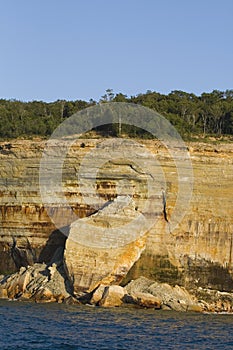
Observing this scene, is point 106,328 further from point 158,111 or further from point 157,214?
point 158,111

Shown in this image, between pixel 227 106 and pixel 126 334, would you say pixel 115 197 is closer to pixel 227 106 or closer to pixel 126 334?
pixel 126 334

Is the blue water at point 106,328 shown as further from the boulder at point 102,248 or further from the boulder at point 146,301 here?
the boulder at point 102,248

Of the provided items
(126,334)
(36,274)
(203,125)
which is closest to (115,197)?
(36,274)

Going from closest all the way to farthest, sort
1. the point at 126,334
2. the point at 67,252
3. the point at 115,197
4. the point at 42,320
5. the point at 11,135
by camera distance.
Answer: the point at 126,334 → the point at 42,320 → the point at 67,252 → the point at 115,197 → the point at 11,135

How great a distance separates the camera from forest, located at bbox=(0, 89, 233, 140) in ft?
118

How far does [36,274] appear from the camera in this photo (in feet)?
95.5

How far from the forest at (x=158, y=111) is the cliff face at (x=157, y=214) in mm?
3247

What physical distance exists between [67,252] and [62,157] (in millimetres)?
5056

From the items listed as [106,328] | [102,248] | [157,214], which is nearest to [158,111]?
[157,214]

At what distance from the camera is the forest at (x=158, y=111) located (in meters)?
35.9

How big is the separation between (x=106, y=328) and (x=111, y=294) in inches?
198

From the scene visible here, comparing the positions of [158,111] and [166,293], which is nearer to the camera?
[166,293]

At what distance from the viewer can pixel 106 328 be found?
2161cm

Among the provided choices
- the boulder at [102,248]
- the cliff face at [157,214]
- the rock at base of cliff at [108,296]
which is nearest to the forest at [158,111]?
the cliff face at [157,214]
